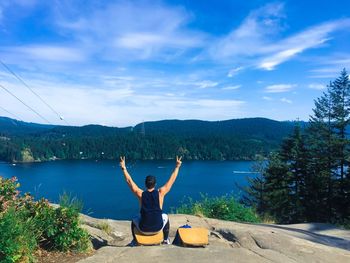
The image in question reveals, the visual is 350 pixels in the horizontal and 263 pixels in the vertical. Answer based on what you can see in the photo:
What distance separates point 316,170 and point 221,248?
80.0 ft

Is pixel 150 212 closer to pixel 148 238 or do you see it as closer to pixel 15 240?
pixel 148 238

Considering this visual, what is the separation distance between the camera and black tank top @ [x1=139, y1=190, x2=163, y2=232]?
637 cm

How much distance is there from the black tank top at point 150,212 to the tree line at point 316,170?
66.0 feet

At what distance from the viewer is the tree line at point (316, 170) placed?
26.8 meters

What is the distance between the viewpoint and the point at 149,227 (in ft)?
20.9

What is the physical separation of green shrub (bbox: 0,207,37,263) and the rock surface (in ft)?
2.41

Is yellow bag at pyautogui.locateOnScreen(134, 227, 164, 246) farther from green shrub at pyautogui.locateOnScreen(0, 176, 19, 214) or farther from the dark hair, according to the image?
green shrub at pyautogui.locateOnScreen(0, 176, 19, 214)

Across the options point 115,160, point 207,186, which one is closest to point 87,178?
point 207,186

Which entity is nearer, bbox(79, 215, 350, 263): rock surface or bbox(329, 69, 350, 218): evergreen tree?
bbox(79, 215, 350, 263): rock surface

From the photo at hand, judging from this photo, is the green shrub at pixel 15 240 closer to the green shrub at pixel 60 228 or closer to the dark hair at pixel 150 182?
the green shrub at pixel 60 228

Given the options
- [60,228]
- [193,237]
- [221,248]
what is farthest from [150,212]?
[60,228]

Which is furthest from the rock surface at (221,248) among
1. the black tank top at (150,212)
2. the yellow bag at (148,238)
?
the black tank top at (150,212)

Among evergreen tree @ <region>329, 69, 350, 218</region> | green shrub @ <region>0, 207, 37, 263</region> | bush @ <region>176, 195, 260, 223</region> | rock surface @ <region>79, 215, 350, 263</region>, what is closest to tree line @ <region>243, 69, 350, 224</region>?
evergreen tree @ <region>329, 69, 350, 218</region>

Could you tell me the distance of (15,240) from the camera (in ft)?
16.8
